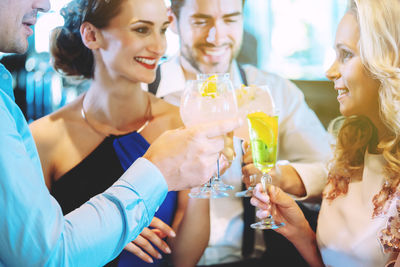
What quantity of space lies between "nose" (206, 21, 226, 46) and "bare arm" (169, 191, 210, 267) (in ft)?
2.78

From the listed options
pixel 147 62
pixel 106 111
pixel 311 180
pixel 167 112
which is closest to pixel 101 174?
pixel 106 111

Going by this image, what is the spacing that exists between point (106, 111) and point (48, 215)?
1075 mm

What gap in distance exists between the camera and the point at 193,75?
2471 mm

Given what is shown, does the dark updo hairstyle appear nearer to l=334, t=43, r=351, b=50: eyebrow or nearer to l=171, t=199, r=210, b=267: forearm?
l=171, t=199, r=210, b=267: forearm

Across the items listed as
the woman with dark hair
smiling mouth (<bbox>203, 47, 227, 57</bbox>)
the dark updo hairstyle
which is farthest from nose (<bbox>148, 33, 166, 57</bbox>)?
smiling mouth (<bbox>203, 47, 227, 57</bbox>)

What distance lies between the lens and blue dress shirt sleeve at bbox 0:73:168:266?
1.18m

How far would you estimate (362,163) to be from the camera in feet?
6.56

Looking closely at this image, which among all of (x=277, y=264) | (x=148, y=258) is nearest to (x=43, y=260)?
(x=148, y=258)

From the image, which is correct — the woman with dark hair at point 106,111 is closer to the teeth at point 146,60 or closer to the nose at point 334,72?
the teeth at point 146,60

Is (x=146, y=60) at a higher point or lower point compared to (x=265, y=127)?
higher

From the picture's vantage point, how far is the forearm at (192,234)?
7.22 ft

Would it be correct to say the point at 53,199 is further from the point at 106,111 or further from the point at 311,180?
the point at 311,180

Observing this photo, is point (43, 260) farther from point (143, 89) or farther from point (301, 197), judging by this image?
point (301, 197)

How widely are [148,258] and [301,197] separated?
35.6 inches
